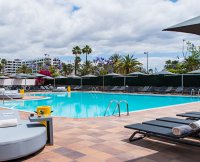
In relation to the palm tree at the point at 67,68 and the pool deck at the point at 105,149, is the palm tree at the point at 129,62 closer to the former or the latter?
the palm tree at the point at 67,68

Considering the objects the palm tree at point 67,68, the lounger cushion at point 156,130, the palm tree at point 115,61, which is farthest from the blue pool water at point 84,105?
the palm tree at point 67,68

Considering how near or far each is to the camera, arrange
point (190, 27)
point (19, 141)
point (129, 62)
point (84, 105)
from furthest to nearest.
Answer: point (129, 62) < point (84, 105) < point (19, 141) < point (190, 27)

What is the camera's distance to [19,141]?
4227 mm

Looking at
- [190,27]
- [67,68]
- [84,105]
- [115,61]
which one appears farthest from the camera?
[67,68]

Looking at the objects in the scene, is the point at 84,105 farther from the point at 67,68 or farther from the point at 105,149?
the point at 67,68

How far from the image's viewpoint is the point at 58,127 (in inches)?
284

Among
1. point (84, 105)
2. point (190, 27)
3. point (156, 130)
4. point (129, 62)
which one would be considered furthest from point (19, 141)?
point (129, 62)

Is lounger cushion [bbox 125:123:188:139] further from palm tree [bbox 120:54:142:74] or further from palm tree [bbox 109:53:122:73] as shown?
palm tree [bbox 109:53:122:73]

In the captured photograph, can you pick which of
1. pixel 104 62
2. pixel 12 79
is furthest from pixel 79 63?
pixel 12 79

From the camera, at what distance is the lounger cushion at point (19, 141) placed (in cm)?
413

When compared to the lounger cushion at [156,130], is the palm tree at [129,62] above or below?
above

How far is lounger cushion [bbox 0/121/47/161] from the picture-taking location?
413 cm

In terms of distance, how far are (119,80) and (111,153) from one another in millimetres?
24877

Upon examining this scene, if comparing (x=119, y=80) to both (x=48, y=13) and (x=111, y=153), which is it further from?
(x=111, y=153)
